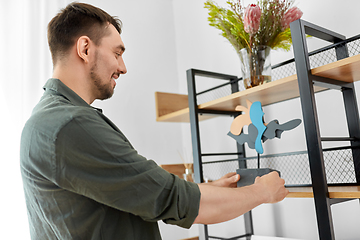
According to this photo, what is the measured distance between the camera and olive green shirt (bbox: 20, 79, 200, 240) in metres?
0.60

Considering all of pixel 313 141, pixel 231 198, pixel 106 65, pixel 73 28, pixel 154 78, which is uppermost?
pixel 154 78

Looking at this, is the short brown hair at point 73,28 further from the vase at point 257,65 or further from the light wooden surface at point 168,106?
the light wooden surface at point 168,106

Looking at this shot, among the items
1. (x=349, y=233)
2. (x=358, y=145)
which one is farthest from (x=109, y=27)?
(x=349, y=233)

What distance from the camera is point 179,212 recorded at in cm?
63

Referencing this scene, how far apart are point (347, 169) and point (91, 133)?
100 cm

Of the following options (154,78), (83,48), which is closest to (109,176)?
(83,48)

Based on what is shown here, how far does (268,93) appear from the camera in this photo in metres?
1.24

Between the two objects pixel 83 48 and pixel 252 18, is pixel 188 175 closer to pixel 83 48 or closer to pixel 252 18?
pixel 252 18

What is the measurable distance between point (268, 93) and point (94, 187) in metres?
0.86

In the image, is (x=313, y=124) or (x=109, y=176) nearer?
(x=109, y=176)

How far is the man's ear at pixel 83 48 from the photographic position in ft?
2.69

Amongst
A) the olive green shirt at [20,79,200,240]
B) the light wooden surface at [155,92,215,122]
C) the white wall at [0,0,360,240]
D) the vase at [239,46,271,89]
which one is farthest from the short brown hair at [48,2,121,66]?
the white wall at [0,0,360,240]

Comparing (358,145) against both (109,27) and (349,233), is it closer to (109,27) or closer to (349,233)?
(349,233)

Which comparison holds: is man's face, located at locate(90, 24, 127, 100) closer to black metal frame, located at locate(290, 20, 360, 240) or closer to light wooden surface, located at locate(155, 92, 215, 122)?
black metal frame, located at locate(290, 20, 360, 240)
